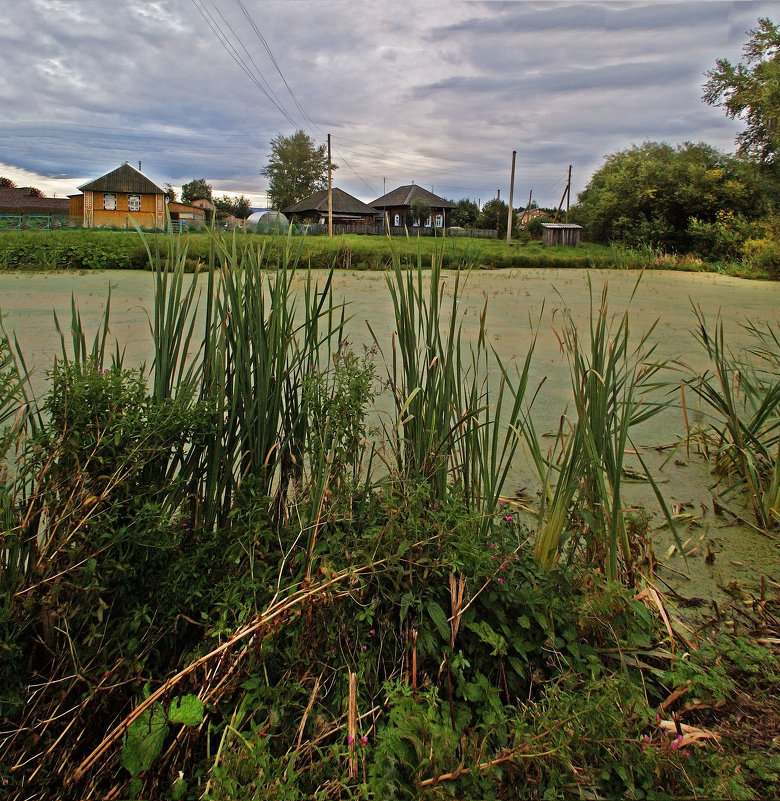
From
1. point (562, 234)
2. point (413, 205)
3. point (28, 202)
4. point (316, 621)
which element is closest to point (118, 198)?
point (413, 205)

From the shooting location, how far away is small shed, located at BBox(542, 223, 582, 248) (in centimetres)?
2108

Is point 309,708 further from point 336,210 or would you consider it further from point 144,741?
point 336,210

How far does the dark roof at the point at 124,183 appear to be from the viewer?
27562mm

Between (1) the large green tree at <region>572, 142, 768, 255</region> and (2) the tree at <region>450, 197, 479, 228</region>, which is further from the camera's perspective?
(2) the tree at <region>450, 197, 479, 228</region>

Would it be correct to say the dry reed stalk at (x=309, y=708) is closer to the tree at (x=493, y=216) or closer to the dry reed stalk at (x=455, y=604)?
the dry reed stalk at (x=455, y=604)

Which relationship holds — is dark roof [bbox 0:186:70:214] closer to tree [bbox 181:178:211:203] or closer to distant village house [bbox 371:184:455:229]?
tree [bbox 181:178:211:203]

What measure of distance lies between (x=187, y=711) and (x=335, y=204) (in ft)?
105

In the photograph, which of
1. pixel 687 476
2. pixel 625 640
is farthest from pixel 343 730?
pixel 687 476

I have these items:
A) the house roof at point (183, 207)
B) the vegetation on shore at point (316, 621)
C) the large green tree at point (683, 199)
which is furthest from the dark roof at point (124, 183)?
the vegetation on shore at point (316, 621)

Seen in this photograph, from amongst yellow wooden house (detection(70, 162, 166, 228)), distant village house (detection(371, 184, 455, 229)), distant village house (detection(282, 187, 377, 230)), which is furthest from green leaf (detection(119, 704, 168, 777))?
distant village house (detection(371, 184, 455, 229))

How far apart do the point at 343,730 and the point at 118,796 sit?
0.31m

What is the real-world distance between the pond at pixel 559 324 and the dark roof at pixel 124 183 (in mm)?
23955

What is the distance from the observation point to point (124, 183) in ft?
92.9

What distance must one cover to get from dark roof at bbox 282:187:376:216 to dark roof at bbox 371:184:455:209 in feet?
5.65
